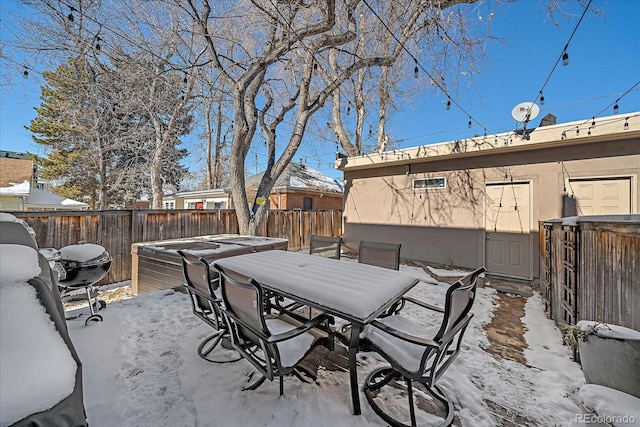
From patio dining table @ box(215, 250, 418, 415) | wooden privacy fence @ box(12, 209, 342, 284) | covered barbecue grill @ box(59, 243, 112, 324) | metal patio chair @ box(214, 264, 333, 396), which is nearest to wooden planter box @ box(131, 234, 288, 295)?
covered barbecue grill @ box(59, 243, 112, 324)

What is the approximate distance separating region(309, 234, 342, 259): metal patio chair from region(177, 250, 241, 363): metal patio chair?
5.98 ft

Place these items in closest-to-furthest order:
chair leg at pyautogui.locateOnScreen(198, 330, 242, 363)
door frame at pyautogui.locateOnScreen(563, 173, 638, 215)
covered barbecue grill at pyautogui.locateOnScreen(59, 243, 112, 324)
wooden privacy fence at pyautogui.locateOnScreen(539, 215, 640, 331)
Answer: wooden privacy fence at pyautogui.locateOnScreen(539, 215, 640, 331) → chair leg at pyautogui.locateOnScreen(198, 330, 242, 363) → covered barbecue grill at pyautogui.locateOnScreen(59, 243, 112, 324) → door frame at pyautogui.locateOnScreen(563, 173, 638, 215)

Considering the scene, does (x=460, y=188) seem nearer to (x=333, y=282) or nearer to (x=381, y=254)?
(x=381, y=254)

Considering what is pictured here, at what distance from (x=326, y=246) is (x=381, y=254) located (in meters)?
0.91

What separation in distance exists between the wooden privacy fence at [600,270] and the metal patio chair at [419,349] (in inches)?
51.1

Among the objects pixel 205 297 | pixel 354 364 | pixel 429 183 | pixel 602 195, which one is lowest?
pixel 354 364

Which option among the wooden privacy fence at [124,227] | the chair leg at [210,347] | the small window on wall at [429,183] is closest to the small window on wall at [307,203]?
the wooden privacy fence at [124,227]

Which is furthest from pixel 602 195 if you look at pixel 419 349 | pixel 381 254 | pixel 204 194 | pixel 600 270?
pixel 204 194

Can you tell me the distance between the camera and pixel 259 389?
2.08 metres

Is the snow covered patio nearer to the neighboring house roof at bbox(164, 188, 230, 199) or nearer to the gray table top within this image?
the gray table top

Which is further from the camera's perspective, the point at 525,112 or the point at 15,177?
the point at 15,177

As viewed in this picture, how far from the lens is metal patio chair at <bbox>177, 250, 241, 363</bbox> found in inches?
86.1

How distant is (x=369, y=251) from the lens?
12.1 ft

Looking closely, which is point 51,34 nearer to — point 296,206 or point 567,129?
point 296,206
